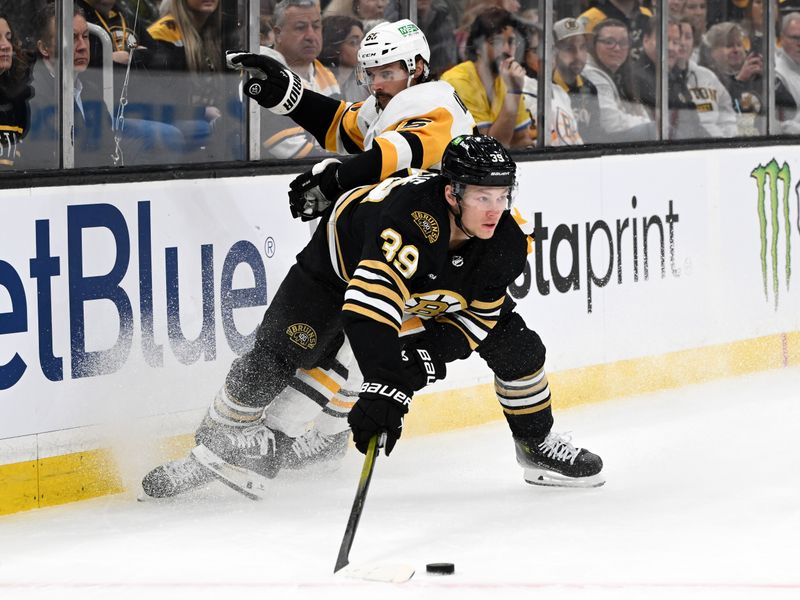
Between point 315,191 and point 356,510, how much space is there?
1001 mm

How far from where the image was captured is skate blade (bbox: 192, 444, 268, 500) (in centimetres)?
414

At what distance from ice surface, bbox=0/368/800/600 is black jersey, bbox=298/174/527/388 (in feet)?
1.51

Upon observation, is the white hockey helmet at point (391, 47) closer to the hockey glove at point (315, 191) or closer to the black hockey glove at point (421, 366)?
the hockey glove at point (315, 191)

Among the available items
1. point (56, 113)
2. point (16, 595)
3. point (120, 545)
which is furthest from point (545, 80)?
point (16, 595)

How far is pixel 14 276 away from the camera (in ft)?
13.3

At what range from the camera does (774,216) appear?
6.66 meters

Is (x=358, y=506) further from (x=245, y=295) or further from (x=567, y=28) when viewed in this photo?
(x=567, y=28)

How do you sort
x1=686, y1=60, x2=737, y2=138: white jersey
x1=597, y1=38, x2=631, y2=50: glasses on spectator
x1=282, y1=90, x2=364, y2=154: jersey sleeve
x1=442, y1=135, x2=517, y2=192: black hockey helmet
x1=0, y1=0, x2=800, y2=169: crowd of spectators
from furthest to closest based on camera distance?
1. x1=686, y1=60, x2=737, y2=138: white jersey
2. x1=597, y1=38, x2=631, y2=50: glasses on spectator
3. x1=282, y1=90, x2=364, y2=154: jersey sleeve
4. x1=0, y1=0, x2=800, y2=169: crowd of spectators
5. x1=442, y1=135, x2=517, y2=192: black hockey helmet

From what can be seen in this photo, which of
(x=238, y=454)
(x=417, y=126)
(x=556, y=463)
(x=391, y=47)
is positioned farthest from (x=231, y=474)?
(x=391, y=47)

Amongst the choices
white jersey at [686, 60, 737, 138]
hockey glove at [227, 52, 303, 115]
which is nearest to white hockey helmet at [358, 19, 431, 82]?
hockey glove at [227, 52, 303, 115]

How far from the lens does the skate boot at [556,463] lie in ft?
14.3

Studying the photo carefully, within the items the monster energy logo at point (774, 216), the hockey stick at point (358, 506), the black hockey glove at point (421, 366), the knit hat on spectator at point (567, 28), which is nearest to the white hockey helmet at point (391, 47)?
the black hockey glove at point (421, 366)

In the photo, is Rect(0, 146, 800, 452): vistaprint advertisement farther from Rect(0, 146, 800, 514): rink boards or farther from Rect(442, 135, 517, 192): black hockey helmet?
Rect(442, 135, 517, 192): black hockey helmet

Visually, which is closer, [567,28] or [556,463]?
[556,463]
